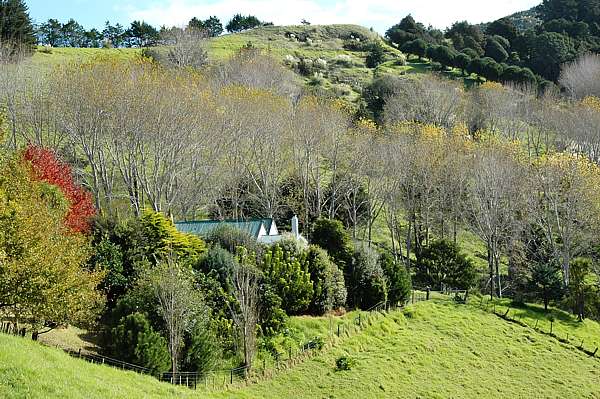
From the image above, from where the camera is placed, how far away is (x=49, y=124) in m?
47.9

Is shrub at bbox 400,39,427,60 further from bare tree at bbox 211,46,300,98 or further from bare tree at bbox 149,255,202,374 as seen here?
bare tree at bbox 149,255,202,374

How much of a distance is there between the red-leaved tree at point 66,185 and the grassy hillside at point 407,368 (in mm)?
12223

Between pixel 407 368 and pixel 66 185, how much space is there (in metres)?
23.5

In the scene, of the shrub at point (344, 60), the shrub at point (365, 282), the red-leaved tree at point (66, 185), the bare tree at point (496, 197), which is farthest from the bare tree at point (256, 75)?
the shrub at point (344, 60)

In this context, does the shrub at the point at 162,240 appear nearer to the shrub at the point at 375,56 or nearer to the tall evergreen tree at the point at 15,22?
the tall evergreen tree at the point at 15,22

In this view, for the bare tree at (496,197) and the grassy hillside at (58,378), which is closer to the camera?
the grassy hillside at (58,378)

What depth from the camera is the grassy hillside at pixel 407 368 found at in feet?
58.1

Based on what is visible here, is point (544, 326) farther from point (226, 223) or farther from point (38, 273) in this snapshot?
point (38, 273)

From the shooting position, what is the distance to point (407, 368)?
2812 centimetres

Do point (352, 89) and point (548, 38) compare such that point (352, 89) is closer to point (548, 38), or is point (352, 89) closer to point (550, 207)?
point (548, 38)

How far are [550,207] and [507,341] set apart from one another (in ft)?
53.4

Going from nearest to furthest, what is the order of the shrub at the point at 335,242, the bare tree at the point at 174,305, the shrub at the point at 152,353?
1. the shrub at the point at 152,353
2. the bare tree at the point at 174,305
3. the shrub at the point at 335,242

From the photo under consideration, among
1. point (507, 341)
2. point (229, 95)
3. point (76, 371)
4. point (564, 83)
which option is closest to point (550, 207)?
point (507, 341)

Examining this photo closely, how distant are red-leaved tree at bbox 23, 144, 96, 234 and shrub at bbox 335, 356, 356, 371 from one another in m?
15.3
